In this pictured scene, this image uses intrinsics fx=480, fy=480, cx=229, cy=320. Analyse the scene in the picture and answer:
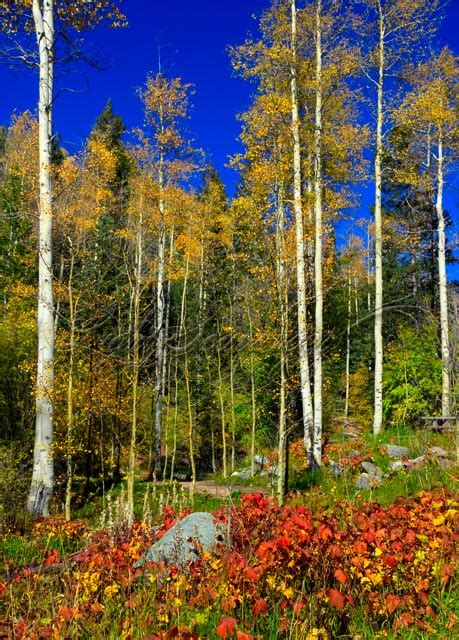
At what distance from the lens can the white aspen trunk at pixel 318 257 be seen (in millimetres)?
9953

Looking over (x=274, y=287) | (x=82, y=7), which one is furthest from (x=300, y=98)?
(x=274, y=287)

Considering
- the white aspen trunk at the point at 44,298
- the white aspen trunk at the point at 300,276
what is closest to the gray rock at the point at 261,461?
the white aspen trunk at the point at 300,276

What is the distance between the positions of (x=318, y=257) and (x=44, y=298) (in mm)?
5901

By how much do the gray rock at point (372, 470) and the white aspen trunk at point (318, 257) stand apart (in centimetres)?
95

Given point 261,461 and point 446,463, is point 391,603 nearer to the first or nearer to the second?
point 446,463

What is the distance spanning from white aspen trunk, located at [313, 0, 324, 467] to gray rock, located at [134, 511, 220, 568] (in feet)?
18.9

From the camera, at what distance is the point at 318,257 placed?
424 inches

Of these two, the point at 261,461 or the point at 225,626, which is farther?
the point at 261,461

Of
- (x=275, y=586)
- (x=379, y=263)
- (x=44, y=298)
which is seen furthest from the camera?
(x=379, y=263)

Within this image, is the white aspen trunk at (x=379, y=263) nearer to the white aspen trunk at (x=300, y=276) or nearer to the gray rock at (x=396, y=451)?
the gray rock at (x=396, y=451)

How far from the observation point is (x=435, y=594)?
129 inches

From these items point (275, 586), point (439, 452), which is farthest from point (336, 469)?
point (275, 586)

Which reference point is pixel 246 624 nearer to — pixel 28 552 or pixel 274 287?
pixel 28 552

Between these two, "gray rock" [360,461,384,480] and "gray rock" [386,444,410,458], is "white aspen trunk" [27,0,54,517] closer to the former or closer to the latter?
"gray rock" [360,461,384,480]
